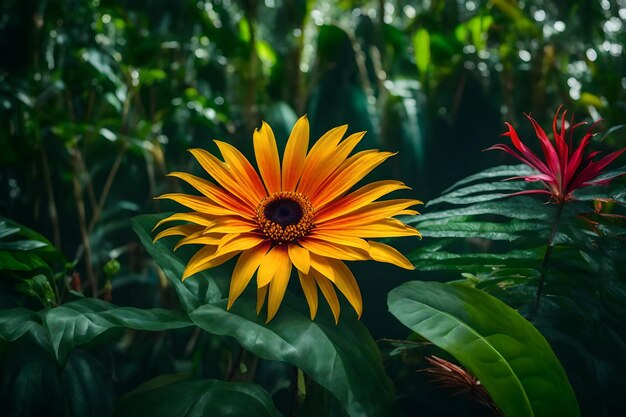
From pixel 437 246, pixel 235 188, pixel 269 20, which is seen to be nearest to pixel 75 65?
pixel 269 20

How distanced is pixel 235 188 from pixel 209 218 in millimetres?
39

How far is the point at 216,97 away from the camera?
125cm

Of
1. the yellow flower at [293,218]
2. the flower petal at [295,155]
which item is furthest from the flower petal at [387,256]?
the flower petal at [295,155]

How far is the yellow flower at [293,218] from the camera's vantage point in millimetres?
408

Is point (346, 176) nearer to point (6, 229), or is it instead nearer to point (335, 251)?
point (335, 251)

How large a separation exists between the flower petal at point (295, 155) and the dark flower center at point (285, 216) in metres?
0.01

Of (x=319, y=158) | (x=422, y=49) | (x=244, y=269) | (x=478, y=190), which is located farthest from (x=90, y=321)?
(x=422, y=49)

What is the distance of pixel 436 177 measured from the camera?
0.92m

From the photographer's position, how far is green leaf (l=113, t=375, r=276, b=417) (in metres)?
0.39

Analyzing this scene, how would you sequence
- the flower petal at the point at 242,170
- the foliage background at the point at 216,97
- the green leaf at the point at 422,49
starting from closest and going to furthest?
the flower petal at the point at 242,170 → the foliage background at the point at 216,97 → the green leaf at the point at 422,49

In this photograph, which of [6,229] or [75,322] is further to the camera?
[6,229]

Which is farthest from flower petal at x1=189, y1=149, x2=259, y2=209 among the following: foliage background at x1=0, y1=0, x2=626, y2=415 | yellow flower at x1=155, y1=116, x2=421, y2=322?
foliage background at x1=0, y1=0, x2=626, y2=415

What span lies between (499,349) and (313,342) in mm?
130

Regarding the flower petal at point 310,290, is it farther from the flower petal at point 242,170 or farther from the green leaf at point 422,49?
the green leaf at point 422,49
